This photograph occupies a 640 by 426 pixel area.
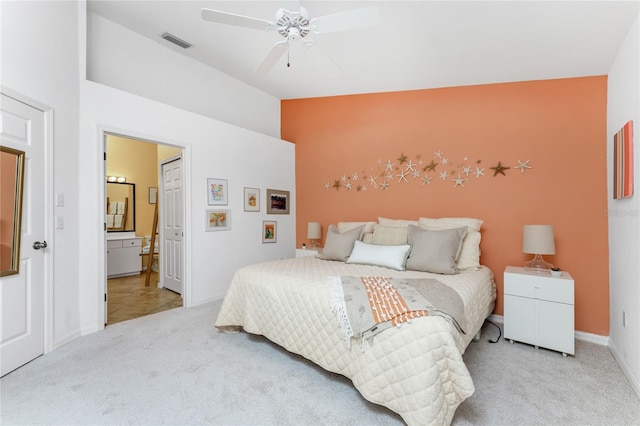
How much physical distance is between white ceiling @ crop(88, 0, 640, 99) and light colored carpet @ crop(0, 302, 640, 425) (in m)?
2.50

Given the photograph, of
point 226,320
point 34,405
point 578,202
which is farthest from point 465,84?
point 34,405

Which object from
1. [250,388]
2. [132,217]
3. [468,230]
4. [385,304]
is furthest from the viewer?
[132,217]

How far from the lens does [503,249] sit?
320cm

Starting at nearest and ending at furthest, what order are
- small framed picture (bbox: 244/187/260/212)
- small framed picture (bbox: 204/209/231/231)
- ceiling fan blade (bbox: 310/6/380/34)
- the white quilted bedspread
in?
the white quilted bedspread, ceiling fan blade (bbox: 310/6/380/34), small framed picture (bbox: 204/209/231/231), small framed picture (bbox: 244/187/260/212)

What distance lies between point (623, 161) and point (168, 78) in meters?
4.60

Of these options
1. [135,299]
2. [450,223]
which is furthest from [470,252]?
[135,299]

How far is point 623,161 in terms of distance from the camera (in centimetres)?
219

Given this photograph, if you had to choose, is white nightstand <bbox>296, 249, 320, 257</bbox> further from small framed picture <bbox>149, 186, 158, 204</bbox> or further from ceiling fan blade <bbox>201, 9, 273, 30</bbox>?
small framed picture <bbox>149, 186, 158, 204</bbox>

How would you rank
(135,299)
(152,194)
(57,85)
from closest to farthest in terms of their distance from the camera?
(57,85)
(135,299)
(152,194)

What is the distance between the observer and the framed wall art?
81.8 inches

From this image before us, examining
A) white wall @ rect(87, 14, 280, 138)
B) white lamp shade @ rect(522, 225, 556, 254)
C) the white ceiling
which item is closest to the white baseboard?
white lamp shade @ rect(522, 225, 556, 254)

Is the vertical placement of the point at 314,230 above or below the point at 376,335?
above

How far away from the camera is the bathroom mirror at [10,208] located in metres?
2.06

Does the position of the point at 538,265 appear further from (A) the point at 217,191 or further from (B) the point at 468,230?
(A) the point at 217,191
